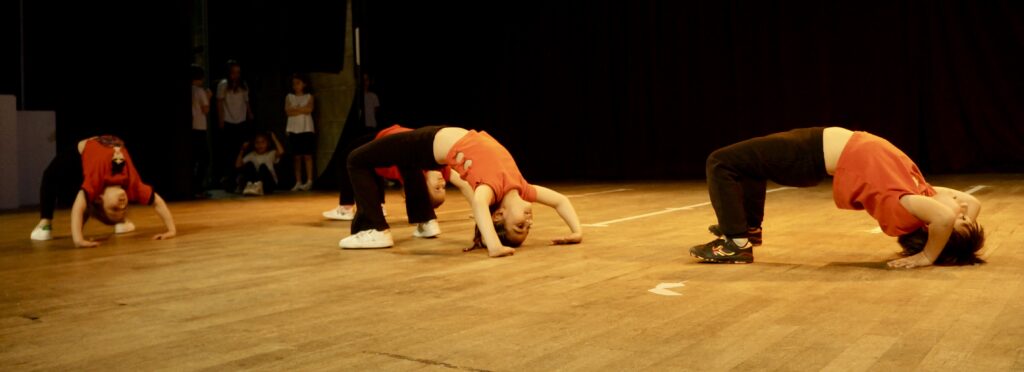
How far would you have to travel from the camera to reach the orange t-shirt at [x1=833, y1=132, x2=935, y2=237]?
9.16 ft

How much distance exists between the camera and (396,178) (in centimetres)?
496

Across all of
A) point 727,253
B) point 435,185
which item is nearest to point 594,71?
point 435,185

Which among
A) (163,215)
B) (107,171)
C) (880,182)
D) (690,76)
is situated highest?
(690,76)

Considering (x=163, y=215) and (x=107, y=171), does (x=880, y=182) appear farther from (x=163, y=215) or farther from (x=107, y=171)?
(x=107, y=171)

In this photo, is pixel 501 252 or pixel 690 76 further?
pixel 690 76

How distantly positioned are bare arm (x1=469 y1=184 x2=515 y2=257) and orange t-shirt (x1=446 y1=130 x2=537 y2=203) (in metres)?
0.05

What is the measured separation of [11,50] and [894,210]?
6689 millimetres

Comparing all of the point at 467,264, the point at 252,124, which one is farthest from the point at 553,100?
the point at 467,264

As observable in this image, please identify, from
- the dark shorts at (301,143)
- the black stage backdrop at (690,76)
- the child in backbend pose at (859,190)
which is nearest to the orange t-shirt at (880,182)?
the child in backbend pose at (859,190)

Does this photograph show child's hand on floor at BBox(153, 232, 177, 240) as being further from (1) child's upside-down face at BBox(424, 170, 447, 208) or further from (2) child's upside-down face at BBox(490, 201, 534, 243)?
(2) child's upside-down face at BBox(490, 201, 534, 243)

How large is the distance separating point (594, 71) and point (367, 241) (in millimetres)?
6405

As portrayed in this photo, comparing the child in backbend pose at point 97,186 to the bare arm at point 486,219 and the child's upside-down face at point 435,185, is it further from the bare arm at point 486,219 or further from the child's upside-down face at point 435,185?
the bare arm at point 486,219

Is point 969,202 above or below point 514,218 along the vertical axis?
above

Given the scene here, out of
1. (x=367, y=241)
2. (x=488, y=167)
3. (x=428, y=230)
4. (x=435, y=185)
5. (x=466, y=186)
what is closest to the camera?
(x=488, y=167)
